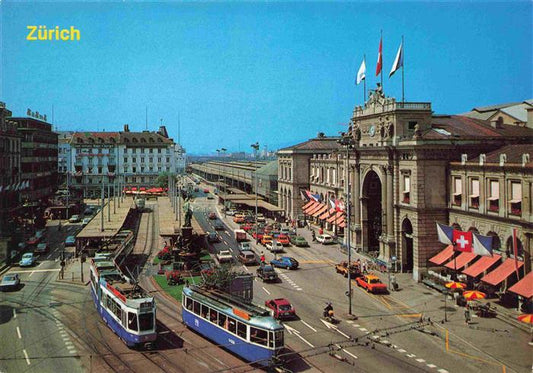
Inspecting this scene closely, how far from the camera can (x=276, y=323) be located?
2683 cm

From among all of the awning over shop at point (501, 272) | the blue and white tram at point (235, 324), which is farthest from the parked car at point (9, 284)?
the awning over shop at point (501, 272)

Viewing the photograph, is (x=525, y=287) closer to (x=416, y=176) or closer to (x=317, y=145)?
(x=416, y=176)

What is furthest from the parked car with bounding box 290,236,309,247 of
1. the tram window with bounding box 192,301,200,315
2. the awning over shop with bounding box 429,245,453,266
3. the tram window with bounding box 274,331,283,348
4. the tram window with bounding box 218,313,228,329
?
the tram window with bounding box 274,331,283,348

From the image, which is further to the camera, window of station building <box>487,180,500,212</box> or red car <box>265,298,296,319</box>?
window of station building <box>487,180,500,212</box>

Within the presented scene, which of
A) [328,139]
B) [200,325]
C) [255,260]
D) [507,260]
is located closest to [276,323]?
[200,325]

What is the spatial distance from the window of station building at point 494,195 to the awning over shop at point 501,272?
4.96 metres

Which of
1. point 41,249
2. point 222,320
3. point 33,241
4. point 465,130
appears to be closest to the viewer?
point 222,320

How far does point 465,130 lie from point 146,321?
139 ft

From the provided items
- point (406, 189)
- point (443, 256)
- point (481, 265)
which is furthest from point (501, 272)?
point (406, 189)

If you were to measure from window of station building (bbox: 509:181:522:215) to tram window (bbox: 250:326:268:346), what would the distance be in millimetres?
26095

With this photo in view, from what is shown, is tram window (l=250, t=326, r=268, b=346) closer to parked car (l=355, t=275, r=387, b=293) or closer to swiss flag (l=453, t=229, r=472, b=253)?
parked car (l=355, t=275, r=387, b=293)

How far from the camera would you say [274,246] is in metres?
65.3

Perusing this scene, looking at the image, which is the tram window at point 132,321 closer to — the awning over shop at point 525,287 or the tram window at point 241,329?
the tram window at point 241,329

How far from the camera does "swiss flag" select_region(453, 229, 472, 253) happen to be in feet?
146
